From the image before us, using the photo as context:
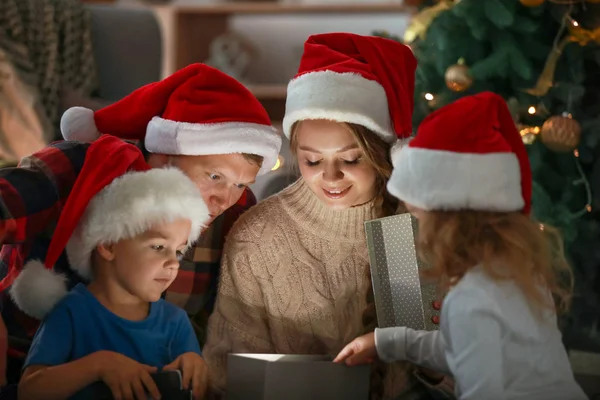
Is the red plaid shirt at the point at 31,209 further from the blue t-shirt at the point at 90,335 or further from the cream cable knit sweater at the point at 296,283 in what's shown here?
the cream cable knit sweater at the point at 296,283

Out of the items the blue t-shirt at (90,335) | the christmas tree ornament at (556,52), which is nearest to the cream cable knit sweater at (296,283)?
the blue t-shirt at (90,335)

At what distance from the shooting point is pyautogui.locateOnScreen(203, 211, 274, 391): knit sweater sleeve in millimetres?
1492

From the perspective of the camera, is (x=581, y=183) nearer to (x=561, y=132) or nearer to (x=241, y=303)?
(x=561, y=132)

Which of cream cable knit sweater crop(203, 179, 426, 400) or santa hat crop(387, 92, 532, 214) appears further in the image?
cream cable knit sweater crop(203, 179, 426, 400)

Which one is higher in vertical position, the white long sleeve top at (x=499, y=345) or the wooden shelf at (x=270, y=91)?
the wooden shelf at (x=270, y=91)

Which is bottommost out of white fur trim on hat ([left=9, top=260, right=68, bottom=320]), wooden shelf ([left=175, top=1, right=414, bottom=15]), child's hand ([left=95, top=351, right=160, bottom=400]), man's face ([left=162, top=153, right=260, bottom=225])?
child's hand ([left=95, top=351, right=160, bottom=400])

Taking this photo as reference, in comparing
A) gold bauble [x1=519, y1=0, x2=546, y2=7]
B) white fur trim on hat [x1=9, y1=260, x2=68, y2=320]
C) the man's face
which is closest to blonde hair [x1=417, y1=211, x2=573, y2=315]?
the man's face

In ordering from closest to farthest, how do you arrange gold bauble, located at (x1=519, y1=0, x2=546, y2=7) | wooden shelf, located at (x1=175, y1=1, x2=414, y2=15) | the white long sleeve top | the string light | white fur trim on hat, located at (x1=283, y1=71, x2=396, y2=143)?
1. the white long sleeve top
2. white fur trim on hat, located at (x1=283, y1=71, x2=396, y2=143)
3. gold bauble, located at (x1=519, y1=0, x2=546, y2=7)
4. the string light
5. wooden shelf, located at (x1=175, y1=1, x2=414, y2=15)

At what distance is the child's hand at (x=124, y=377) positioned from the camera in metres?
1.16

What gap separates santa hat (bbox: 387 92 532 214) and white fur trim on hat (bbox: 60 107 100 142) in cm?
58

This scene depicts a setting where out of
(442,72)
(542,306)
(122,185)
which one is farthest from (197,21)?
(542,306)

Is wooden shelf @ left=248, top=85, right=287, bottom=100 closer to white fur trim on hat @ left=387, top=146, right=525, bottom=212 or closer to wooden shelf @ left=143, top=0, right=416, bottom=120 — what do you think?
wooden shelf @ left=143, top=0, right=416, bottom=120

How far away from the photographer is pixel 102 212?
47.9 inches

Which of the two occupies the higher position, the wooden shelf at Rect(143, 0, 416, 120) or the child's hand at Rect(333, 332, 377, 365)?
the wooden shelf at Rect(143, 0, 416, 120)
